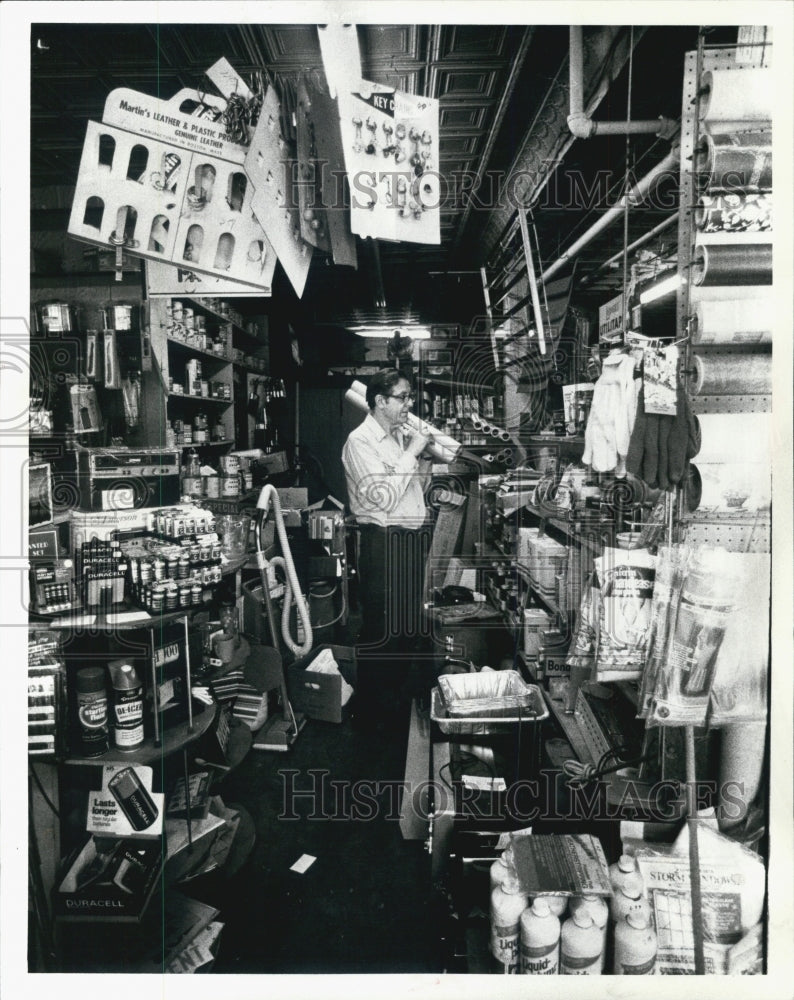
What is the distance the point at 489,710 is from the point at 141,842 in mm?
1260

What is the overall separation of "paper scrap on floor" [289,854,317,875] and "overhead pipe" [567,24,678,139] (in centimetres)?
258

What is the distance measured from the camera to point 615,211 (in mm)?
1962

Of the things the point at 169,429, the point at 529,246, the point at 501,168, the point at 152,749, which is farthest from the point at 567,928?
the point at 501,168

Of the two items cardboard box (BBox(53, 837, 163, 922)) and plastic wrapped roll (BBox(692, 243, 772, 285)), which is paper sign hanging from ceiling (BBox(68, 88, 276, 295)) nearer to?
plastic wrapped roll (BBox(692, 243, 772, 285))

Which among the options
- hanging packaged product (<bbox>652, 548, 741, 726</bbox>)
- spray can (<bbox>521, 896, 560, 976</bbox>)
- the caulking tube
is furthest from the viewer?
the caulking tube

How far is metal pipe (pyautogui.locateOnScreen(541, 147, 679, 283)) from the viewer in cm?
181

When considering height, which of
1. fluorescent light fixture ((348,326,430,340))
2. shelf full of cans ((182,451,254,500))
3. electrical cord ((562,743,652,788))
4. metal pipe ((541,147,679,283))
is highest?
metal pipe ((541,147,679,283))

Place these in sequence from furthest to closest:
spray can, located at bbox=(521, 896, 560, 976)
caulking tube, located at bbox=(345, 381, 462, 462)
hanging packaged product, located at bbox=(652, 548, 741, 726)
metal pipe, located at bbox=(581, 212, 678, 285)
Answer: metal pipe, located at bbox=(581, 212, 678, 285) < caulking tube, located at bbox=(345, 381, 462, 462) < hanging packaged product, located at bbox=(652, 548, 741, 726) < spray can, located at bbox=(521, 896, 560, 976)

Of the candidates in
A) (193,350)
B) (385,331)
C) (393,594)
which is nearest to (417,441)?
(385,331)

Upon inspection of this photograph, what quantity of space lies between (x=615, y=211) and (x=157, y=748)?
2.33m

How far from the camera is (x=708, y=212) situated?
1.73 m

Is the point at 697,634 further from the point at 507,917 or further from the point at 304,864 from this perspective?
the point at 304,864

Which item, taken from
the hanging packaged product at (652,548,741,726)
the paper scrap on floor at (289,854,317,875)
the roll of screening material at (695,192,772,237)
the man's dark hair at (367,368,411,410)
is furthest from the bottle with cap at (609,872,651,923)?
the roll of screening material at (695,192,772,237)

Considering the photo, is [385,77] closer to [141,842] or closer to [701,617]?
[701,617]
